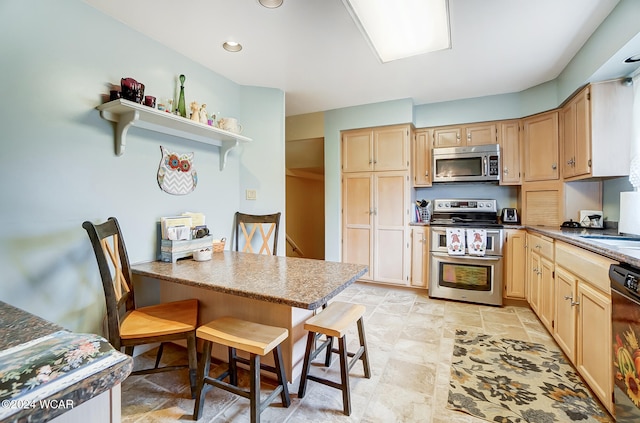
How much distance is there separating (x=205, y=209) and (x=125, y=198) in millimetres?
687

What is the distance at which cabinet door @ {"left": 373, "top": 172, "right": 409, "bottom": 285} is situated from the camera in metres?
3.62

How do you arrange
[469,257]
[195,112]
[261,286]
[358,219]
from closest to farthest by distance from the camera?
[261,286] < [195,112] < [469,257] < [358,219]

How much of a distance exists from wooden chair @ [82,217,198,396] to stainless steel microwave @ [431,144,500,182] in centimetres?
314

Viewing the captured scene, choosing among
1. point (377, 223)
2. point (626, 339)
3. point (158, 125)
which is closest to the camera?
point (626, 339)

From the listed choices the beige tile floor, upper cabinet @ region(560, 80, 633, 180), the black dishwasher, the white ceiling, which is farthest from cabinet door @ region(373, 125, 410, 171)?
the black dishwasher

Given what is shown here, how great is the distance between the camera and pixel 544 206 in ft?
10.2

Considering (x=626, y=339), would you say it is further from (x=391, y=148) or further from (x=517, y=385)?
(x=391, y=148)

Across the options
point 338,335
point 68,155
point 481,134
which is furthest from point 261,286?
point 481,134

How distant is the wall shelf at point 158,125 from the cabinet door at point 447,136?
97.7 inches

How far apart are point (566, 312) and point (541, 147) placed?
193cm

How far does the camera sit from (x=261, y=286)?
4.62 feet

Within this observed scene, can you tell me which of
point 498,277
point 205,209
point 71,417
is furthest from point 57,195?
point 498,277

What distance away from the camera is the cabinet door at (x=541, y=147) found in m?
2.97

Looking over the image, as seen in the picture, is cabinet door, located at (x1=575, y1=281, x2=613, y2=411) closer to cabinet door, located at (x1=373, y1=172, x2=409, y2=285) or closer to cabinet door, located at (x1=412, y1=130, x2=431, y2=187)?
cabinet door, located at (x1=373, y1=172, x2=409, y2=285)
